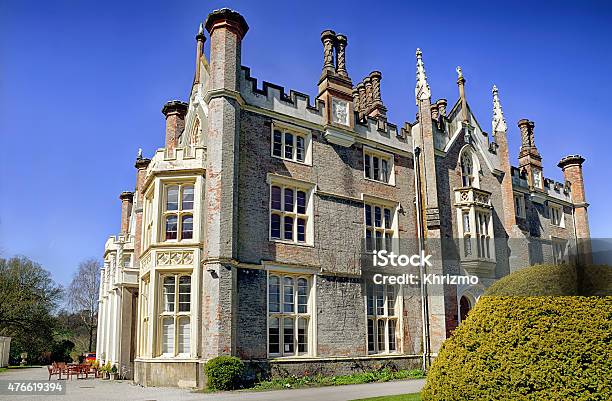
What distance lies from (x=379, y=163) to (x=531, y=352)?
16932 millimetres

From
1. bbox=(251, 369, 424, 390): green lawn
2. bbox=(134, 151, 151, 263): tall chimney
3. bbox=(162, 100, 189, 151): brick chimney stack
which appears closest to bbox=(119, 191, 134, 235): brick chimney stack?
bbox=(134, 151, 151, 263): tall chimney

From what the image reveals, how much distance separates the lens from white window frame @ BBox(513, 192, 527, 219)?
Answer: 3039cm

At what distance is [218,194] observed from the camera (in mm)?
18938

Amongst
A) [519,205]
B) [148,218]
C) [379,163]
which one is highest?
[379,163]

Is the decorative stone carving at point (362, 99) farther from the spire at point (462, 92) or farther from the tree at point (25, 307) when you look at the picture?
the tree at point (25, 307)

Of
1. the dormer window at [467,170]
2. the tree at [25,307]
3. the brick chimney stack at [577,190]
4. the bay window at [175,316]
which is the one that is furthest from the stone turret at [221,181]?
the tree at [25,307]

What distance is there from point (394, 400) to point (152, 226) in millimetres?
11206

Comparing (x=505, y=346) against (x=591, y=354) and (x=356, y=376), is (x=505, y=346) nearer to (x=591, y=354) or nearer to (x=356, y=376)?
(x=591, y=354)

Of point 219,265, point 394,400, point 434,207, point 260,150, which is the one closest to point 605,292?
point 394,400

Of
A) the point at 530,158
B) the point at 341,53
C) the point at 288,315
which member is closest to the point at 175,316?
the point at 288,315

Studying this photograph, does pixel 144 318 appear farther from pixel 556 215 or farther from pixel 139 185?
pixel 556 215

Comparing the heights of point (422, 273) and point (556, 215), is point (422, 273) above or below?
below

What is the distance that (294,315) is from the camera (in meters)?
20.2

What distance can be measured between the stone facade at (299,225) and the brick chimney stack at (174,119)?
0.23 feet
